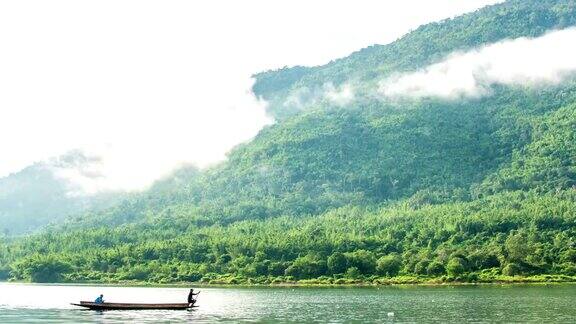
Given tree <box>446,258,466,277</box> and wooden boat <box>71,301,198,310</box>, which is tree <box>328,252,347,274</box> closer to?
tree <box>446,258,466,277</box>

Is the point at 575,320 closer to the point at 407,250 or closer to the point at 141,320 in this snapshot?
the point at 141,320

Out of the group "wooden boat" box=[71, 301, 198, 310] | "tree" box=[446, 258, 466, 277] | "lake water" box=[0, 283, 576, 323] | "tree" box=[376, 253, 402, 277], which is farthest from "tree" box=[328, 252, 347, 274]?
"wooden boat" box=[71, 301, 198, 310]

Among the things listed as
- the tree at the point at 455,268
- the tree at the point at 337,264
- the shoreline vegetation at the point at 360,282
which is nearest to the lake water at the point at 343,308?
the shoreline vegetation at the point at 360,282

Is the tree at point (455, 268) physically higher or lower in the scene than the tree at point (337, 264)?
lower

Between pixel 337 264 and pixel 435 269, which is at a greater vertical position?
pixel 337 264

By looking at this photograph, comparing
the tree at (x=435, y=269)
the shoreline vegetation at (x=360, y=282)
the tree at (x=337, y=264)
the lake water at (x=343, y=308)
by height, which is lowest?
the lake water at (x=343, y=308)

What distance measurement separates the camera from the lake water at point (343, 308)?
8869 cm

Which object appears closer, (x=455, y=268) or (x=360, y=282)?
(x=455, y=268)

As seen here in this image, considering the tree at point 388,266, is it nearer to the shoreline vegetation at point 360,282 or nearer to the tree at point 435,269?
the shoreline vegetation at point 360,282

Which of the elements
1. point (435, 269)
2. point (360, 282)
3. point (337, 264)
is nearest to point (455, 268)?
point (435, 269)

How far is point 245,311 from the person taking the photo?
100500 millimetres

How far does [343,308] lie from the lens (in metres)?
103

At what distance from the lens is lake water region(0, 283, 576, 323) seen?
8869cm

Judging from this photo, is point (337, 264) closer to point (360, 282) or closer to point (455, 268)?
point (360, 282)
